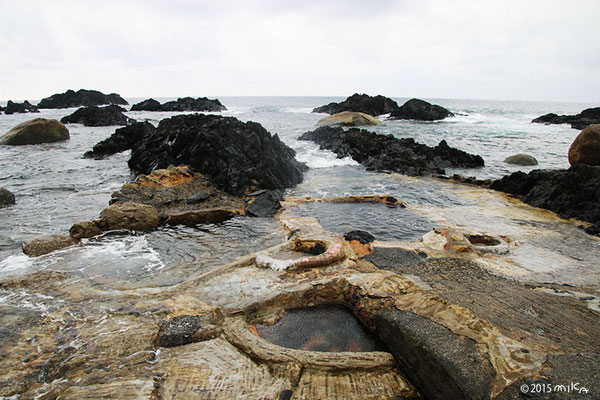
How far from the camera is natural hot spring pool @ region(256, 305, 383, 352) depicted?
12.5ft

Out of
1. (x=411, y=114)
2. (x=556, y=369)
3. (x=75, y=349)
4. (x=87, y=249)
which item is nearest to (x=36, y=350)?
(x=75, y=349)

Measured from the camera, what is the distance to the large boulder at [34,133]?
72.4ft

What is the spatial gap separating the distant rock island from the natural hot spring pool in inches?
1814

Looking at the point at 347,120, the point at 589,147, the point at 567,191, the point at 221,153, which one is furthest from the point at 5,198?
the point at 347,120

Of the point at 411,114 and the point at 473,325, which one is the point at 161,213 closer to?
the point at 473,325

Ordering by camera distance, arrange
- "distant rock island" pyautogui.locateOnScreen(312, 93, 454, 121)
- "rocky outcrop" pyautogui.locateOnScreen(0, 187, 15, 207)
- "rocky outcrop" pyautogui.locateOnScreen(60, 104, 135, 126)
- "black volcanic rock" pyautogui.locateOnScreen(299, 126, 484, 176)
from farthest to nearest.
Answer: "distant rock island" pyautogui.locateOnScreen(312, 93, 454, 121), "rocky outcrop" pyautogui.locateOnScreen(60, 104, 135, 126), "black volcanic rock" pyautogui.locateOnScreen(299, 126, 484, 176), "rocky outcrop" pyautogui.locateOnScreen(0, 187, 15, 207)

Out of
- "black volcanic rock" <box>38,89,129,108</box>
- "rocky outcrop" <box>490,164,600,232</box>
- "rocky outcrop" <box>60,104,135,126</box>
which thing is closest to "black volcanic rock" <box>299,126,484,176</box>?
"rocky outcrop" <box>490,164,600,232</box>

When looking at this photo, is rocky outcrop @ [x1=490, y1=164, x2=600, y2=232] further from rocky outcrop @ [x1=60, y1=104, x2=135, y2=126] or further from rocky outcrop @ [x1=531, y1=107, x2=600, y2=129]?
rocky outcrop @ [x1=60, y1=104, x2=135, y2=126]

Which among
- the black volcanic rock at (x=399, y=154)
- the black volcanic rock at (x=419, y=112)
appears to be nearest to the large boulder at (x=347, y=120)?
the black volcanic rock at (x=399, y=154)

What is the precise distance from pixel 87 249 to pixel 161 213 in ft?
6.80

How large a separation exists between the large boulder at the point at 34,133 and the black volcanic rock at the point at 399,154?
65.1 ft

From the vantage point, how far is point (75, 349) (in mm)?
3326

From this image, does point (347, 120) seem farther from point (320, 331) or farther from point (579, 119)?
point (320, 331)

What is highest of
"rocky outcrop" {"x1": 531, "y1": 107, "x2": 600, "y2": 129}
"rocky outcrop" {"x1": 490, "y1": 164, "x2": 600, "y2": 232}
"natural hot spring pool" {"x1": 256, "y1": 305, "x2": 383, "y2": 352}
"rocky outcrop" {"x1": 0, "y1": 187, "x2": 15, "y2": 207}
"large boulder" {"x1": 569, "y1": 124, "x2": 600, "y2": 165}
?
"rocky outcrop" {"x1": 531, "y1": 107, "x2": 600, "y2": 129}
